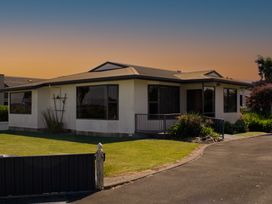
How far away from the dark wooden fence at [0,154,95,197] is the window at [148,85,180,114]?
41.4ft

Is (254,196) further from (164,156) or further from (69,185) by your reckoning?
(164,156)

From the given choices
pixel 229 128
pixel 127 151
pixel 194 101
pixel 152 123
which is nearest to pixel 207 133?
pixel 152 123

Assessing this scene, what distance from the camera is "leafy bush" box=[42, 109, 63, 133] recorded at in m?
23.4

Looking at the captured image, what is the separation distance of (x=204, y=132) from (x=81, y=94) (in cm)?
783

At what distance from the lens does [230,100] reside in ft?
79.4

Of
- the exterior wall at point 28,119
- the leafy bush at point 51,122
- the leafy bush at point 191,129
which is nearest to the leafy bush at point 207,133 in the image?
the leafy bush at point 191,129

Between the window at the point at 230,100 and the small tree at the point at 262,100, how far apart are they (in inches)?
232

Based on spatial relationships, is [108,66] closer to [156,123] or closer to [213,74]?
[156,123]

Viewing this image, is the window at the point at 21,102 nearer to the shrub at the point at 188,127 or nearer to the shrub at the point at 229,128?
the shrub at the point at 188,127

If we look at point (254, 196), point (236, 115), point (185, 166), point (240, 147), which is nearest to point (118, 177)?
point (185, 166)

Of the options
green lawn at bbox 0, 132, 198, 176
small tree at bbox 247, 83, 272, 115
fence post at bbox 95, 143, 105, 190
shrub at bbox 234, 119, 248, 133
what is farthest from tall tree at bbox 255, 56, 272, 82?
fence post at bbox 95, 143, 105, 190

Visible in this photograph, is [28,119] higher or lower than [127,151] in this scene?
higher

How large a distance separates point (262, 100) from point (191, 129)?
45.5ft

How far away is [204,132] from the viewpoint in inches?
712
